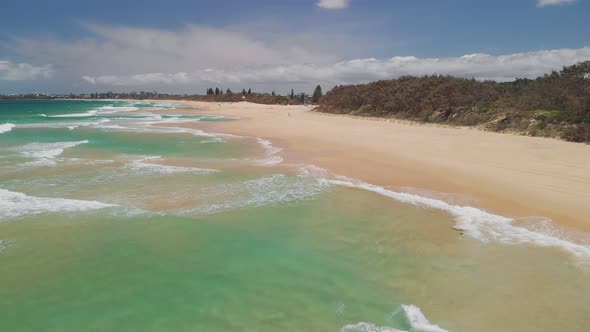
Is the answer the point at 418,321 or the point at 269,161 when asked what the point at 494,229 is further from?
the point at 269,161

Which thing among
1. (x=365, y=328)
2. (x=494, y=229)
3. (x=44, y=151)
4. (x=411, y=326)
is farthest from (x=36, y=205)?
(x=44, y=151)

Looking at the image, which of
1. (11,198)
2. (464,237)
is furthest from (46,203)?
(464,237)

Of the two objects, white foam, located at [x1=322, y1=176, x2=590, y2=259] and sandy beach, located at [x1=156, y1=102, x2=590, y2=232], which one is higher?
sandy beach, located at [x1=156, y1=102, x2=590, y2=232]

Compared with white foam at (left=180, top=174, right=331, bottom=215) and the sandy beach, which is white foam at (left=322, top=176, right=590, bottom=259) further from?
white foam at (left=180, top=174, right=331, bottom=215)

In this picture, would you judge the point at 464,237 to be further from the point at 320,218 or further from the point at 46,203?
the point at 46,203

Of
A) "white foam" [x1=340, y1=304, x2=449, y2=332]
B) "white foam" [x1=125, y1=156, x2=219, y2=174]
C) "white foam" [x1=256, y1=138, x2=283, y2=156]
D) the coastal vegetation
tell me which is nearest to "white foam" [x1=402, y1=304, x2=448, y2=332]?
"white foam" [x1=340, y1=304, x2=449, y2=332]

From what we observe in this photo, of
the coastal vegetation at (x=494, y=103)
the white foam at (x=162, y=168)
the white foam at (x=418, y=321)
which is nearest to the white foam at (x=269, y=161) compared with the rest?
the white foam at (x=162, y=168)

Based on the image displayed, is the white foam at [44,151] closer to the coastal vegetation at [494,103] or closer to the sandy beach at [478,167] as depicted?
Result: the sandy beach at [478,167]
